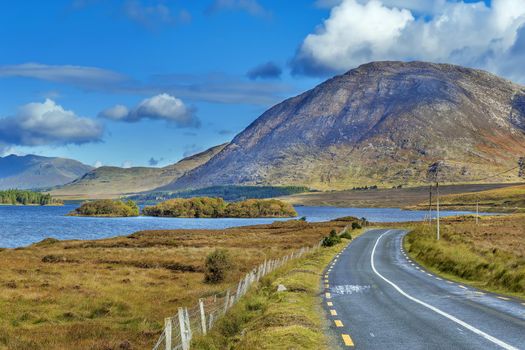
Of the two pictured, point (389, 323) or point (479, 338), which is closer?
point (479, 338)

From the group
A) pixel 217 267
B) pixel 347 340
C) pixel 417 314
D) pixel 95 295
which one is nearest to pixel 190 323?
pixel 347 340

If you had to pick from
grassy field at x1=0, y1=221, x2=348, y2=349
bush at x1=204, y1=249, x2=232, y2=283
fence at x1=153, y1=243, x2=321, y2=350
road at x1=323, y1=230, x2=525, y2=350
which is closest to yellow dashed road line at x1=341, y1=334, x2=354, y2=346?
road at x1=323, y1=230, x2=525, y2=350

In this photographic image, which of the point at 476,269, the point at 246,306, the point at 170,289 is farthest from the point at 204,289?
the point at 476,269

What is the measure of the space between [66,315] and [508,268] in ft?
76.5

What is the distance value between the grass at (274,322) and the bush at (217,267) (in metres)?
11.7

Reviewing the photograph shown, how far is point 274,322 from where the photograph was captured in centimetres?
Answer: 1806

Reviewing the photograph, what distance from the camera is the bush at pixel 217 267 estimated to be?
141 ft

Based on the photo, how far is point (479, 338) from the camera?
1570cm

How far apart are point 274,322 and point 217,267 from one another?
25.1 metres

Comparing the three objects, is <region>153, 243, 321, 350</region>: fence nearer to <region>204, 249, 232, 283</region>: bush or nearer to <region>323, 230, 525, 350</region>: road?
<region>323, 230, 525, 350</region>: road

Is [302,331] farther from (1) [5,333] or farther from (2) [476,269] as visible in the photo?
(2) [476,269]

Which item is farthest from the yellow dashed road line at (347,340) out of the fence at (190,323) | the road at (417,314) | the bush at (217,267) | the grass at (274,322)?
the bush at (217,267)

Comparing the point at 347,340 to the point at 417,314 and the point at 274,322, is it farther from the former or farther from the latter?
the point at 417,314

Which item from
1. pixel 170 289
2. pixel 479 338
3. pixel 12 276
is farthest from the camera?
pixel 12 276
